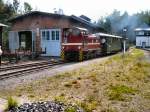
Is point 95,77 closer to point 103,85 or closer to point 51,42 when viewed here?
point 103,85

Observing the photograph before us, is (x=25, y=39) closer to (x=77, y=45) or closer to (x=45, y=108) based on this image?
(x=77, y=45)

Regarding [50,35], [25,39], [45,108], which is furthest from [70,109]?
[25,39]

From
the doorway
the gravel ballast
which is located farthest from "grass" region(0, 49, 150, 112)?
the doorway

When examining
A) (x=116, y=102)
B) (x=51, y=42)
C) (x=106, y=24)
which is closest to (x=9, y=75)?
(x=116, y=102)

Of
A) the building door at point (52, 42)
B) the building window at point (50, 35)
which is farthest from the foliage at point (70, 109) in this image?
the building window at point (50, 35)

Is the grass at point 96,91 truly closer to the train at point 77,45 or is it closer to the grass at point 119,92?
the grass at point 119,92

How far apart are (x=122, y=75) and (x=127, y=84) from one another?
2.63 meters

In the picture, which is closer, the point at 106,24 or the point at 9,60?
the point at 9,60

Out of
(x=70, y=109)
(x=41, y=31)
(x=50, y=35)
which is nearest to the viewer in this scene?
(x=70, y=109)

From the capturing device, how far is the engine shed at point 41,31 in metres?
33.1

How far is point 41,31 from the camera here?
112 ft

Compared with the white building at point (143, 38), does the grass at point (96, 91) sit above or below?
below

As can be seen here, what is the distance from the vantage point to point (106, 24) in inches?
3656

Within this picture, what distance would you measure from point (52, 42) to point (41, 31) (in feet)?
5.68
